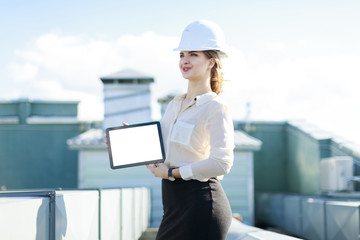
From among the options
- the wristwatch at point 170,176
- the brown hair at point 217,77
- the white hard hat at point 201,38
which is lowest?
the wristwatch at point 170,176

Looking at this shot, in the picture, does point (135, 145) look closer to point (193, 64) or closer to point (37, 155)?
point (193, 64)

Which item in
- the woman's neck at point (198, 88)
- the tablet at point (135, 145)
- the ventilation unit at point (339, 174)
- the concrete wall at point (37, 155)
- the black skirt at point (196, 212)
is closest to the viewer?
the black skirt at point (196, 212)

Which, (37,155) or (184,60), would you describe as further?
(37,155)

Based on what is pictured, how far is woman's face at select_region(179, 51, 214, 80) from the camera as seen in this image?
2.26 m

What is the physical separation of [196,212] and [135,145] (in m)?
0.46

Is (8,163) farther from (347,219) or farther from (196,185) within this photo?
(196,185)

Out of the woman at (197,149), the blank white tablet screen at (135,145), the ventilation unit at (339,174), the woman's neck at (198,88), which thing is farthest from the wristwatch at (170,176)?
the ventilation unit at (339,174)

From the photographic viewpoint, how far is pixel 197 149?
2.15 m

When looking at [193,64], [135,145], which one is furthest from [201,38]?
[135,145]

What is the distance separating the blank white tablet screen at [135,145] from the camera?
220cm

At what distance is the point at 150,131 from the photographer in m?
2.26

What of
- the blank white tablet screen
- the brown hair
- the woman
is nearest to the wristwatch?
the woman

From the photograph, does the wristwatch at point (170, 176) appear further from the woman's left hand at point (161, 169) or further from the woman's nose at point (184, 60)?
the woman's nose at point (184, 60)

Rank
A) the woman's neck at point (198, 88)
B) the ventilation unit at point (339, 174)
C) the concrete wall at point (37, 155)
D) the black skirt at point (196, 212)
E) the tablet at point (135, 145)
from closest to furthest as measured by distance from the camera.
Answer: the black skirt at point (196, 212) < the tablet at point (135, 145) < the woman's neck at point (198, 88) < the ventilation unit at point (339, 174) < the concrete wall at point (37, 155)
